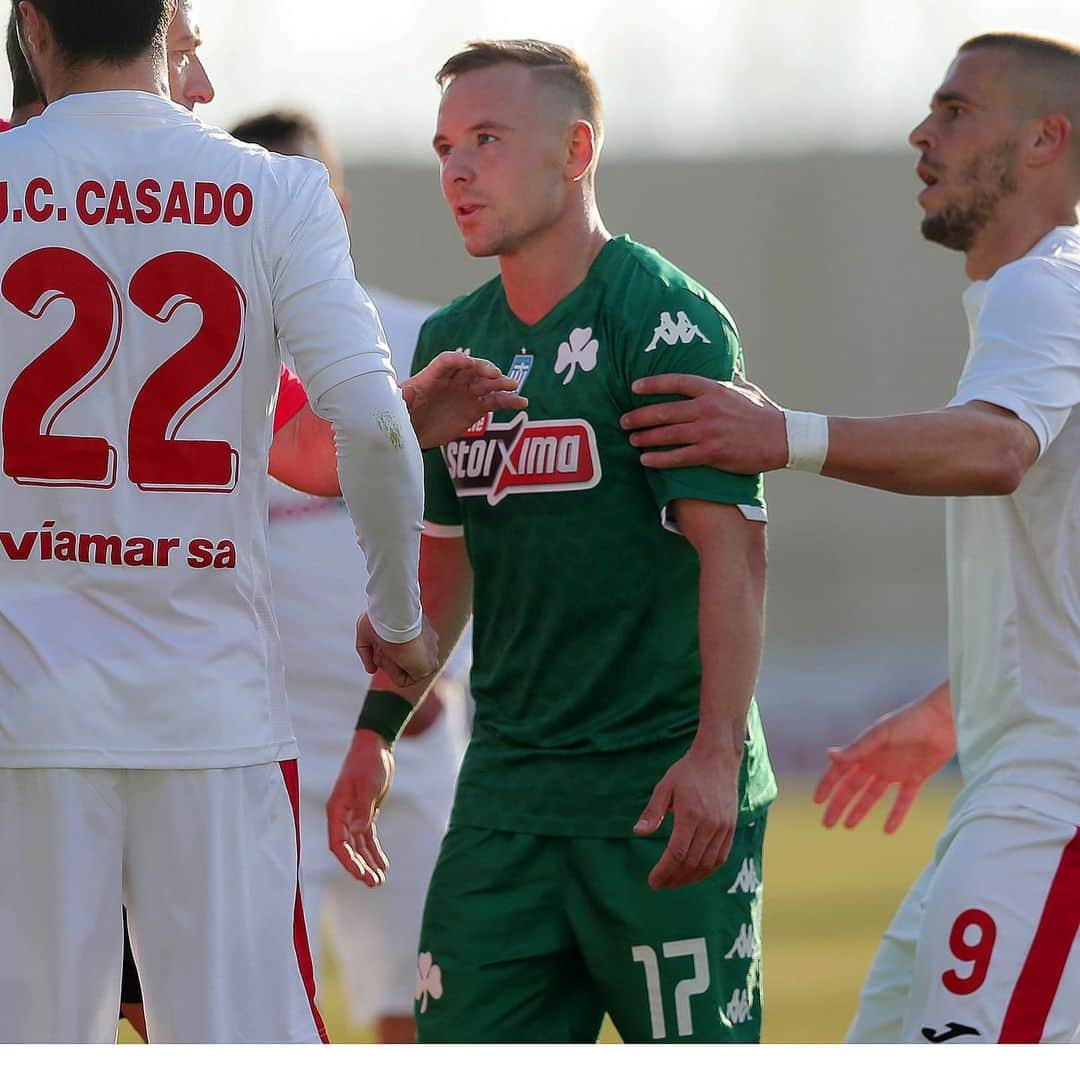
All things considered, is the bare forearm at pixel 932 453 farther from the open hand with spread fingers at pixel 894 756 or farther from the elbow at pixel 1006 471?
the open hand with spread fingers at pixel 894 756

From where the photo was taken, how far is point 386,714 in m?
4.30

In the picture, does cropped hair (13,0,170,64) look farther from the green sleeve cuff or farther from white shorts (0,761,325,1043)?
the green sleeve cuff

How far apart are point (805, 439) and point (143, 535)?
1.28m

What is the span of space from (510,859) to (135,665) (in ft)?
3.90

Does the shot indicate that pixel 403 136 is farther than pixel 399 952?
Yes

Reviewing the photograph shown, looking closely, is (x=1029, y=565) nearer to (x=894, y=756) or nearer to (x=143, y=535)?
(x=894, y=756)

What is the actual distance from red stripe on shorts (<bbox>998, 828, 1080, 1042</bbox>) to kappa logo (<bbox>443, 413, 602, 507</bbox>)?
1.24 meters

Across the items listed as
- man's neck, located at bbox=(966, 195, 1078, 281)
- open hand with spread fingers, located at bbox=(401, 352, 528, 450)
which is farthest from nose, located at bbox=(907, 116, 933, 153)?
open hand with spread fingers, located at bbox=(401, 352, 528, 450)

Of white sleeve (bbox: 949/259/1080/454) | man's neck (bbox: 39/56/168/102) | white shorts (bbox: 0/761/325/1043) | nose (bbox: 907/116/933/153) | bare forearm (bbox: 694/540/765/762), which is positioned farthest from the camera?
nose (bbox: 907/116/933/153)

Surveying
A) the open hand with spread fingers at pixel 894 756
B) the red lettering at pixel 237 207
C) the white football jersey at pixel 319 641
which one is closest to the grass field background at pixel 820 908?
the white football jersey at pixel 319 641

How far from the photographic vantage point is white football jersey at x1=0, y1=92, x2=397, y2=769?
312cm
